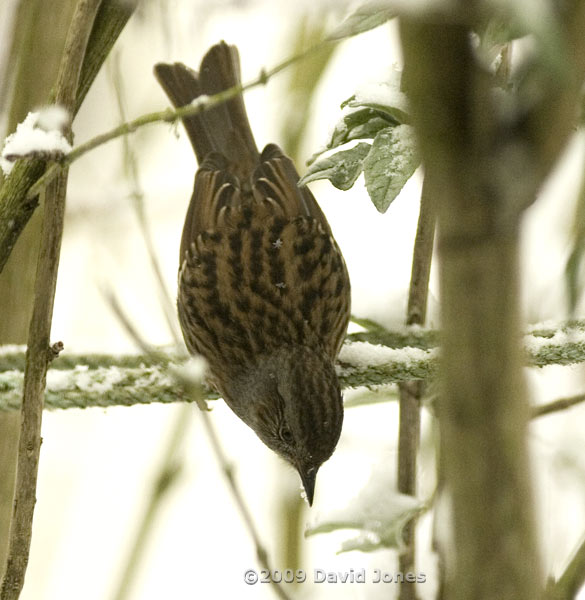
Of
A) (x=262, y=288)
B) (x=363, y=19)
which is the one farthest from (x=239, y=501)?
(x=262, y=288)

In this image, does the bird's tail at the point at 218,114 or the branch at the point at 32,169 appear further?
the bird's tail at the point at 218,114

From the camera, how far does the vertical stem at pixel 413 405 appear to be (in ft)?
4.96

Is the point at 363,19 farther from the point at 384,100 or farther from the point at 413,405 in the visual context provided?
the point at 413,405

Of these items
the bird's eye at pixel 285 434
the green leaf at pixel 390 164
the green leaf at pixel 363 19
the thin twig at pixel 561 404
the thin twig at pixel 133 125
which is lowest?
the bird's eye at pixel 285 434

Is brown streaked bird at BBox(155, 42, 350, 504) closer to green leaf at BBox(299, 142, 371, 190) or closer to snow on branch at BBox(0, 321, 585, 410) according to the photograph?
snow on branch at BBox(0, 321, 585, 410)

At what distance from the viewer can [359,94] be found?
4.42ft

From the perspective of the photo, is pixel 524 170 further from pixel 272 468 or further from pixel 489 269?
pixel 272 468

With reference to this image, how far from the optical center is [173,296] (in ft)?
10.8

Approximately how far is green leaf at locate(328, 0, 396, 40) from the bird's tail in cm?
216

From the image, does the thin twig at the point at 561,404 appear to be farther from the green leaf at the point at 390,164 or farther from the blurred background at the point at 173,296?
the green leaf at the point at 390,164

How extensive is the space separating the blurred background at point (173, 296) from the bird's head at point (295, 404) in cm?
15

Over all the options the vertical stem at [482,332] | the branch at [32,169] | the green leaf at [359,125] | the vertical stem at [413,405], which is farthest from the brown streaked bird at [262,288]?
the vertical stem at [482,332]

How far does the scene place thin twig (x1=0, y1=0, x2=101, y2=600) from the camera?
1.21 meters

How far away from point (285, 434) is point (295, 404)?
12cm
